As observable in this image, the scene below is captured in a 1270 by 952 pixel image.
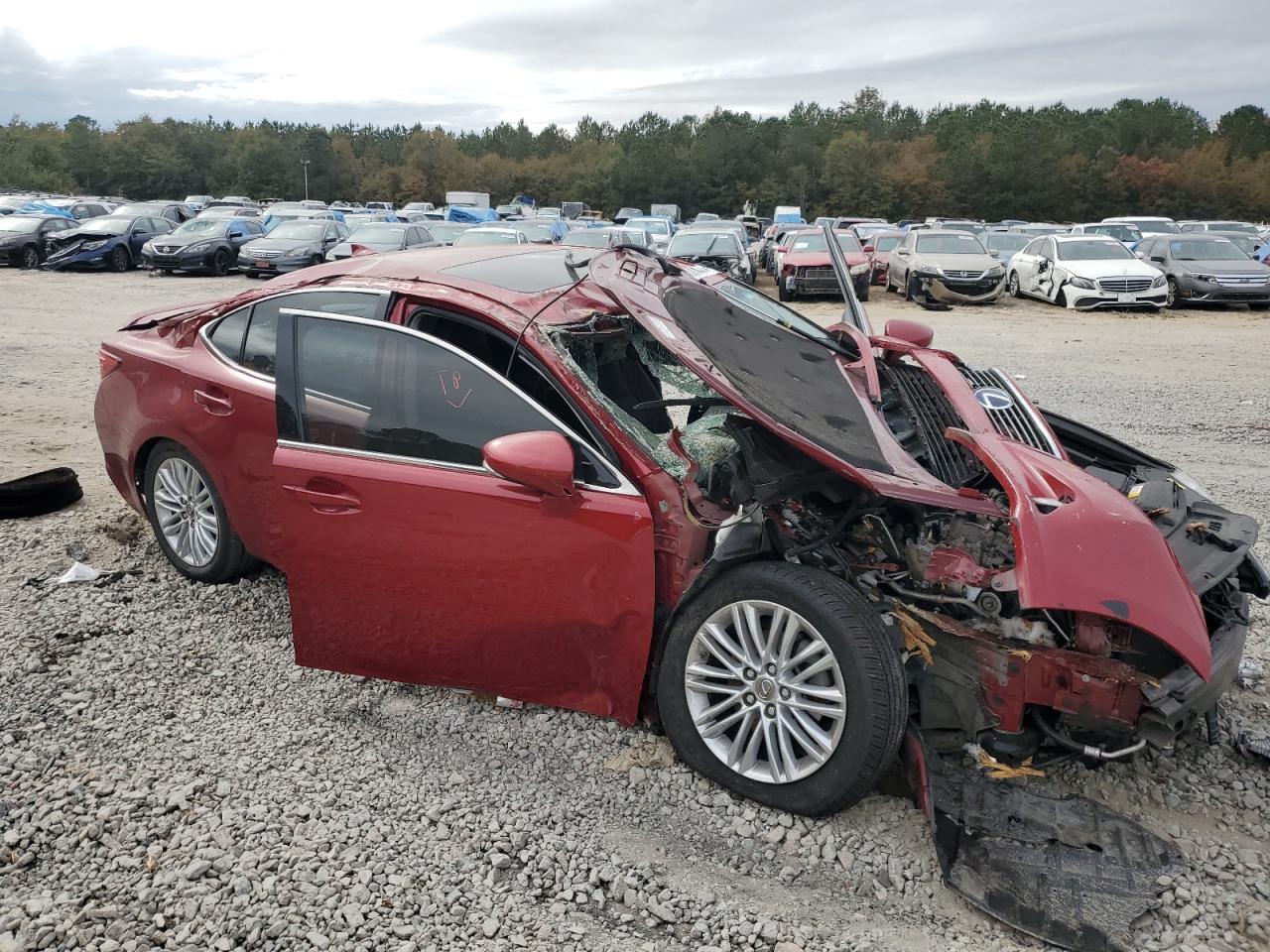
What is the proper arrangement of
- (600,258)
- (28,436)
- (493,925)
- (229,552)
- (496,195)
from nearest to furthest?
(493,925)
(600,258)
(229,552)
(28,436)
(496,195)

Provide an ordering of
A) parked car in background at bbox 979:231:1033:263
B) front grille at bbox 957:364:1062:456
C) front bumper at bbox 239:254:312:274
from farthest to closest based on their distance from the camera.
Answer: parked car in background at bbox 979:231:1033:263 → front bumper at bbox 239:254:312:274 → front grille at bbox 957:364:1062:456

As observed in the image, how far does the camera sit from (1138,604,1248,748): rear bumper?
2723mm

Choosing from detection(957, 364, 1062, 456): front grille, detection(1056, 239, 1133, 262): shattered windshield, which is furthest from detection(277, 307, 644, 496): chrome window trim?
detection(1056, 239, 1133, 262): shattered windshield

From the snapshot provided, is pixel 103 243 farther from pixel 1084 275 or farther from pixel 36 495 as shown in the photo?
pixel 1084 275

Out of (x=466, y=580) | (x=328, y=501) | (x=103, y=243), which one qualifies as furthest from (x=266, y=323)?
(x=103, y=243)

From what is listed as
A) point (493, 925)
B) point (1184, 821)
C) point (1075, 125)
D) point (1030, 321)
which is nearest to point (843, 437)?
point (1184, 821)

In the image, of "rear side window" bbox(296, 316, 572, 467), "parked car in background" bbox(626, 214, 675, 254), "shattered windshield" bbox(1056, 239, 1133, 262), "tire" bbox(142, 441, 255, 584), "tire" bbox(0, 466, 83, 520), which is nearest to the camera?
"rear side window" bbox(296, 316, 572, 467)

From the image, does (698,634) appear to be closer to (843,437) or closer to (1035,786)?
(843,437)

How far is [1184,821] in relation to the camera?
3.04m

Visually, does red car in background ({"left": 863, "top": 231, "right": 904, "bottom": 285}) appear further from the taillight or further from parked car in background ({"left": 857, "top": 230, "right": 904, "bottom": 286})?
the taillight

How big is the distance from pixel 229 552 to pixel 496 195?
258 feet

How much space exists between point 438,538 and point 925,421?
1.97 m

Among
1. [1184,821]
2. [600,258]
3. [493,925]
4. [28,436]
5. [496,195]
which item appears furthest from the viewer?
[496,195]

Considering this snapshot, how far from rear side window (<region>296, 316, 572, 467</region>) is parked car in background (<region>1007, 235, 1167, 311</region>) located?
16832 mm
